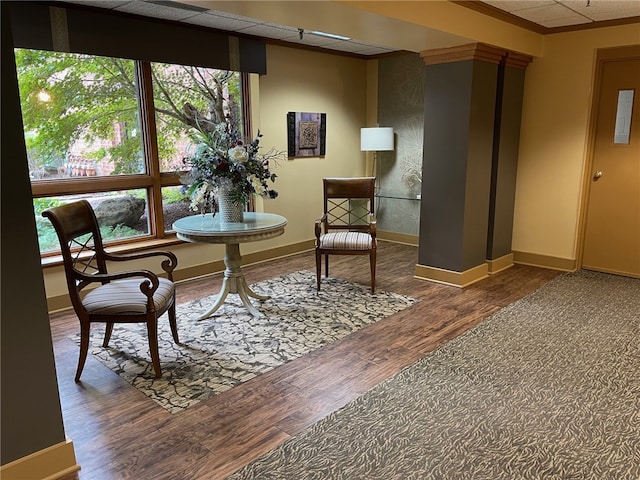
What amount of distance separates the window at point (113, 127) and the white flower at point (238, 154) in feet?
4.53

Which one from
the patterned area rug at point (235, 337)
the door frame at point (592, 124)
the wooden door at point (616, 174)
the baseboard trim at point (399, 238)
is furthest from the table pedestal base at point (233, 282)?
the wooden door at point (616, 174)

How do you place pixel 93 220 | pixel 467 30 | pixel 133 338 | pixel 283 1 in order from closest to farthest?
pixel 283 1, pixel 93 220, pixel 133 338, pixel 467 30

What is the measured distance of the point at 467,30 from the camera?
12.5 feet

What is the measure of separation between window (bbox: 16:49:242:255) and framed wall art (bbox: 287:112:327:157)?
0.76 metres

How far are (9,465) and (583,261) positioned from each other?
17.3ft

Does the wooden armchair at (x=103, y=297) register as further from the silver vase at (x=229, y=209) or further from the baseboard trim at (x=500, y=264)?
the baseboard trim at (x=500, y=264)

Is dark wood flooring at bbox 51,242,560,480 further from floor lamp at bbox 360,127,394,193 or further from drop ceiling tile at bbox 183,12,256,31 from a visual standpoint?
drop ceiling tile at bbox 183,12,256,31

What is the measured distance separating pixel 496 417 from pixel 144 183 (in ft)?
12.0

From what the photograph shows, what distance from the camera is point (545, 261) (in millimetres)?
5250

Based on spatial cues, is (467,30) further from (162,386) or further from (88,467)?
(88,467)

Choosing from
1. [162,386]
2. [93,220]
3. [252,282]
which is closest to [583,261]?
[252,282]

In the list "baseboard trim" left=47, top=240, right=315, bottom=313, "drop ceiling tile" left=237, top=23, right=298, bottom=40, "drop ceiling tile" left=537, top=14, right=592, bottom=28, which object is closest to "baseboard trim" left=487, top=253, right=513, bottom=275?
"baseboard trim" left=47, top=240, right=315, bottom=313

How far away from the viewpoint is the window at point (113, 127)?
3.90 meters

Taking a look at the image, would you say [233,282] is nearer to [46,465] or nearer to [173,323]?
[173,323]
